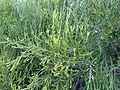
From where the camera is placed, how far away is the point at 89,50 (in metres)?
1.66

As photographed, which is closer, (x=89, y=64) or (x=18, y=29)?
(x=89, y=64)

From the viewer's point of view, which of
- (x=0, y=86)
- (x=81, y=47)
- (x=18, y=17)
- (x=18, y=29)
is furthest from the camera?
(x=18, y=17)

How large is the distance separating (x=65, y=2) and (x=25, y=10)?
0.87ft

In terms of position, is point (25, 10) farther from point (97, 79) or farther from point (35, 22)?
point (97, 79)

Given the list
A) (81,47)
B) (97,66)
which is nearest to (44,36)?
(81,47)

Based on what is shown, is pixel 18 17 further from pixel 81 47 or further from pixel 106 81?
pixel 106 81

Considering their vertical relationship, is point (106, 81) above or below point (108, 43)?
below

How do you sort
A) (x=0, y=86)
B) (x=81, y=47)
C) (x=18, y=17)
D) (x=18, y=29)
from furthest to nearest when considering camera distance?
(x=18, y=17), (x=18, y=29), (x=0, y=86), (x=81, y=47)

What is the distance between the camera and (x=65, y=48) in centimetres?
153

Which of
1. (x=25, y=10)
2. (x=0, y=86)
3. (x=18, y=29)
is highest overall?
(x=25, y=10)

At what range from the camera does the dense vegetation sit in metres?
1.57

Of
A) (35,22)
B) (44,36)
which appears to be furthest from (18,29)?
(44,36)

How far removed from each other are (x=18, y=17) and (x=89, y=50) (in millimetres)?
581

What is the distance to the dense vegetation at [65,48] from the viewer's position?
1570mm
